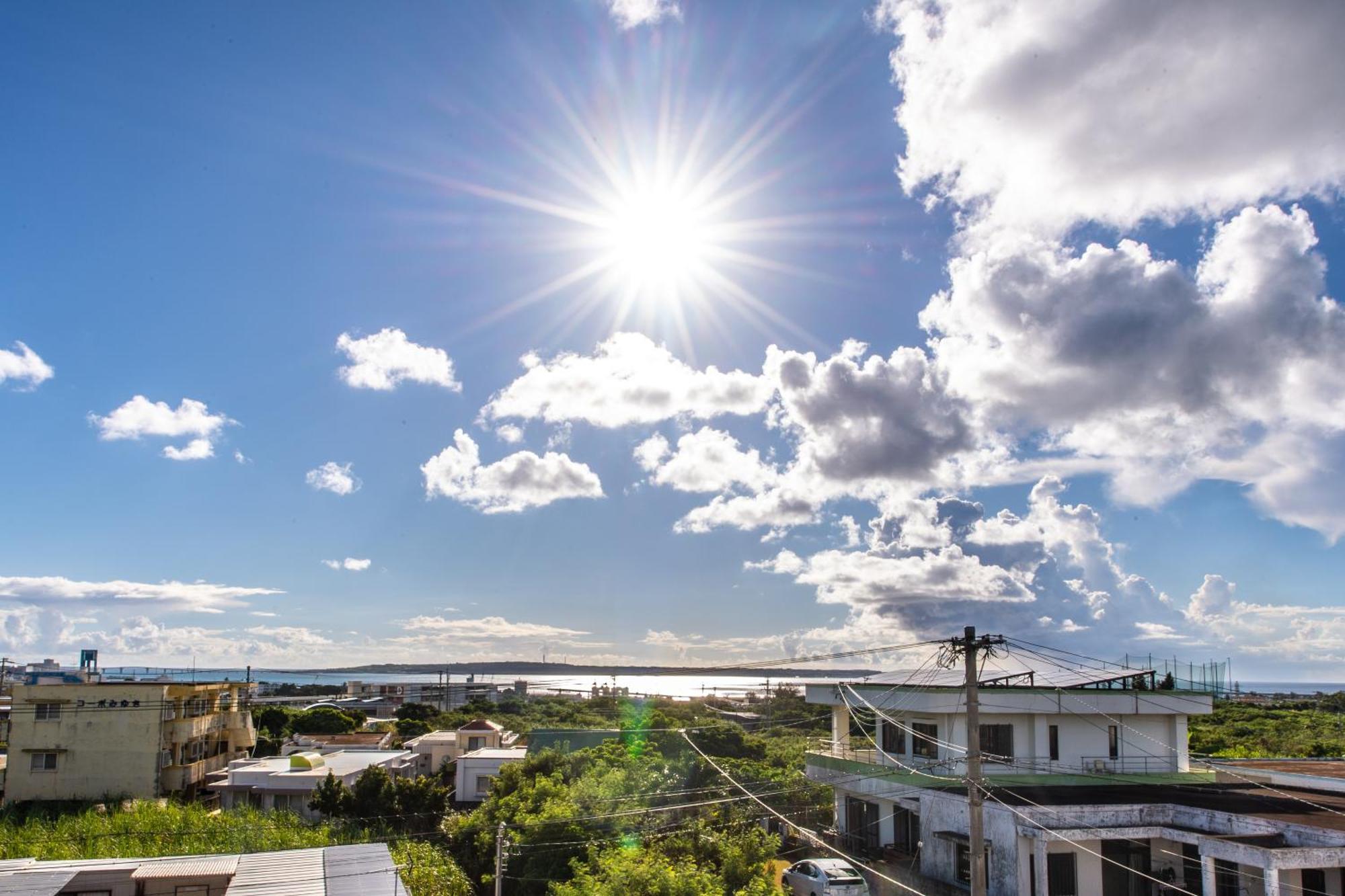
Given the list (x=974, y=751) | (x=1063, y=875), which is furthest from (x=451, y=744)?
(x=974, y=751)

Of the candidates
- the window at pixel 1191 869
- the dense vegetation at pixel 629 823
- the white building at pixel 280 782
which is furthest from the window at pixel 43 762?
the window at pixel 1191 869

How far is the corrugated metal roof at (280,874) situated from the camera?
19656 mm

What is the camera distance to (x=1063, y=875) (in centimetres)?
2223

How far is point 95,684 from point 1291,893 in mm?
49904

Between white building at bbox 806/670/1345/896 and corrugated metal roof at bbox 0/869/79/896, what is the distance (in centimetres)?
2059

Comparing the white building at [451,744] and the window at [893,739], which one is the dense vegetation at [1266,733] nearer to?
the window at [893,739]

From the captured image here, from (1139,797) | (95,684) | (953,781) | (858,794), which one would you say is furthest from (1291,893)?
(95,684)

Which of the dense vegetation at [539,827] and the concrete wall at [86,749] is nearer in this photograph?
the dense vegetation at [539,827]

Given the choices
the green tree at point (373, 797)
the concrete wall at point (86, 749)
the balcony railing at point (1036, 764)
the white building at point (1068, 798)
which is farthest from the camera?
the concrete wall at point (86, 749)

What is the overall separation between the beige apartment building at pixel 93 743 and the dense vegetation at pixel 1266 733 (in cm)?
5163

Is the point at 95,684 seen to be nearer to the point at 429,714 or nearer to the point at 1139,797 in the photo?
the point at 1139,797

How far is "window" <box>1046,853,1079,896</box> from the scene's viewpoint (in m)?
22.2

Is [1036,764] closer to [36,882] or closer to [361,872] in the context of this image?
[361,872]

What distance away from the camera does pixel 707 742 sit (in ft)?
174
